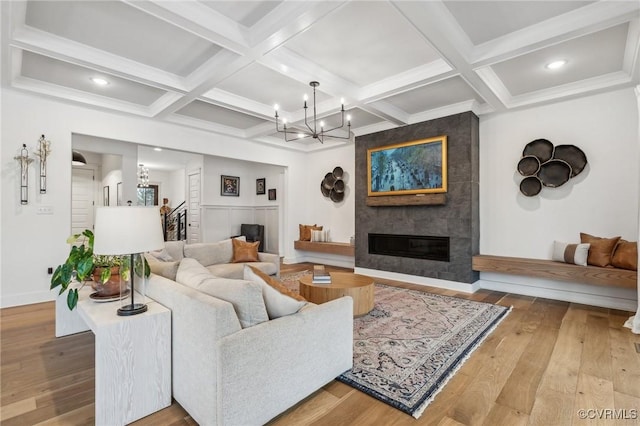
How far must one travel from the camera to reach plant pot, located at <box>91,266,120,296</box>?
223 cm

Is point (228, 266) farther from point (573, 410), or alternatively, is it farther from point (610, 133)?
point (610, 133)

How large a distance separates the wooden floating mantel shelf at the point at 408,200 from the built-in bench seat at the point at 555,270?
1002mm

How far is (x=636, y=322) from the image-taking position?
3035mm

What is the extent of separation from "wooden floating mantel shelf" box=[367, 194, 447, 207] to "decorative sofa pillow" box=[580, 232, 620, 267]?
1.83 metres

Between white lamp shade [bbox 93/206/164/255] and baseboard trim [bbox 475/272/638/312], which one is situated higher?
white lamp shade [bbox 93/206/164/255]

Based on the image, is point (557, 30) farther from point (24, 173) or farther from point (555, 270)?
point (24, 173)

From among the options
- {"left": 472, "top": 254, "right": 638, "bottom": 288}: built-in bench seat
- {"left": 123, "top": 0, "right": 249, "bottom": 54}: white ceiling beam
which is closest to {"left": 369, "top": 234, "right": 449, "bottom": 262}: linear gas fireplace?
{"left": 472, "top": 254, "right": 638, "bottom": 288}: built-in bench seat

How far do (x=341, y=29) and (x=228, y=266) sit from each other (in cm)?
316

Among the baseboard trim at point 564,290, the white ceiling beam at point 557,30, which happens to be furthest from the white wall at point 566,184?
the white ceiling beam at point 557,30

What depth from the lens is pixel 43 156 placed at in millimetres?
3961

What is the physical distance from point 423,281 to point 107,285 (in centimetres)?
431

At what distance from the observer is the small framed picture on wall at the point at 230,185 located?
328 inches

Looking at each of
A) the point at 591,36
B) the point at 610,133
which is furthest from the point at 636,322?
the point at 591,36

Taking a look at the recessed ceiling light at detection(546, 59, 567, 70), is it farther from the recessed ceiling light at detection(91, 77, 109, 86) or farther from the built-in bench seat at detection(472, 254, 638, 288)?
the recessed ceiling light at detection(91, 77, 109, 86)
